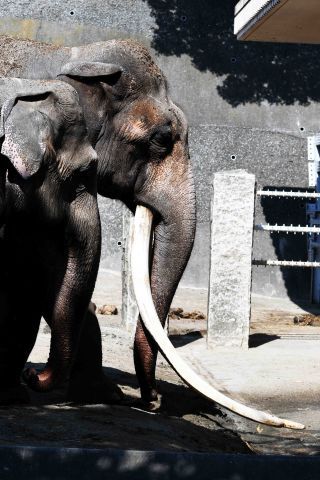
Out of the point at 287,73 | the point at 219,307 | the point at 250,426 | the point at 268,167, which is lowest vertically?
the point at 250,426

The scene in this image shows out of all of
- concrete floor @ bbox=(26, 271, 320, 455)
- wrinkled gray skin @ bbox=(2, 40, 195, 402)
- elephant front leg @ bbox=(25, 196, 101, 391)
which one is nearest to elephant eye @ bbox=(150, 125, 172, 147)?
wrinkled gray skin @ bbox=(2, 40, 195, 402)

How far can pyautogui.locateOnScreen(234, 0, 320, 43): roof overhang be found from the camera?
1248cm

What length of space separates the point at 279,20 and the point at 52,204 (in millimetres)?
7435

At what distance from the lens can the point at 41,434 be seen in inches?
212

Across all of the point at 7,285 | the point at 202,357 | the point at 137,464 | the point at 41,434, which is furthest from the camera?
the point at 202,357

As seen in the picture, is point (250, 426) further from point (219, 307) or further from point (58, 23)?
point (58, 23)

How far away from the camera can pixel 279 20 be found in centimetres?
1307

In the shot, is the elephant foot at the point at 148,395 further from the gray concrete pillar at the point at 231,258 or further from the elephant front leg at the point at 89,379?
the gray concrete pillar at the point at 231,258

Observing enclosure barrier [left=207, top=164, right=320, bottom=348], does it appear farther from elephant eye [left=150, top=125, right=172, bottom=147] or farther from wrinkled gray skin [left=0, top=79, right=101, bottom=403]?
wrinkled gray skin [left=0, top=79, right=101, bottom=403]

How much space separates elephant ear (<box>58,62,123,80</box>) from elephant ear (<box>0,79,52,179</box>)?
461 mm

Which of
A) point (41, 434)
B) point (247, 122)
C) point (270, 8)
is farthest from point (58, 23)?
point (41, 434)

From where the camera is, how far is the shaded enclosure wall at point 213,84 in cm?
1912

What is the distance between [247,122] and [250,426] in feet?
41.6

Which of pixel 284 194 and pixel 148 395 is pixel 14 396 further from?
pixel 284 194
